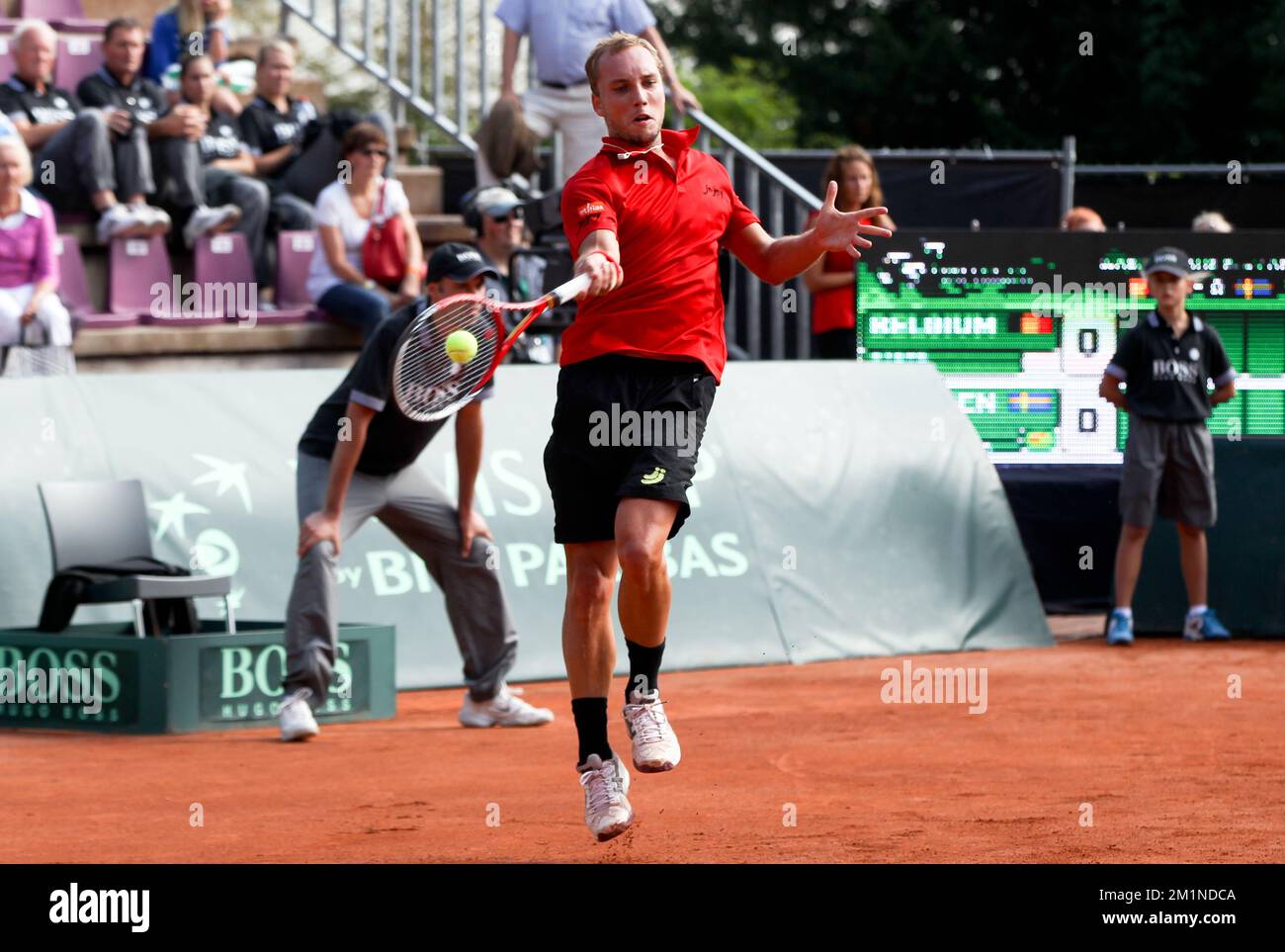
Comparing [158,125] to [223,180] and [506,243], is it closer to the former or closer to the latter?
[223,180]

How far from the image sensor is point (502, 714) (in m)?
9.10

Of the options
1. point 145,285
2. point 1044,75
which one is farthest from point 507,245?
point 1044,75

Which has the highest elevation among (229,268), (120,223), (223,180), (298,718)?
(223,180)

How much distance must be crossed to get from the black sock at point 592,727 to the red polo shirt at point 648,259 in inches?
38.1

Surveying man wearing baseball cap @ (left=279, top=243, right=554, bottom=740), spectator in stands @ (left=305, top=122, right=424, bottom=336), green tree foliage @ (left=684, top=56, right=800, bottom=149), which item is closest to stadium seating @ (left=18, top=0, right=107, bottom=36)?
spectator in stands @ (left=305, top=122, right=424, bottom=336)

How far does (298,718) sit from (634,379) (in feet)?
10.8

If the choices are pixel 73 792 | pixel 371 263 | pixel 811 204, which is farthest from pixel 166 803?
pixel 811 204

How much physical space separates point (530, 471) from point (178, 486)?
1.82 meters

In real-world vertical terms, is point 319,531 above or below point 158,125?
below

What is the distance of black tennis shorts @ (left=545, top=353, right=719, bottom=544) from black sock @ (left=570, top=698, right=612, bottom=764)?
472mm

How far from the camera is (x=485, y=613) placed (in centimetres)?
908

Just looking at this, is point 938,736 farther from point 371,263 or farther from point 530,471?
point 371,263

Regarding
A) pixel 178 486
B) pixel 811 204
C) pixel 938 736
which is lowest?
pixel 938 736

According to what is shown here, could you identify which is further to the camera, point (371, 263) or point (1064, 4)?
point (1064, 4)
